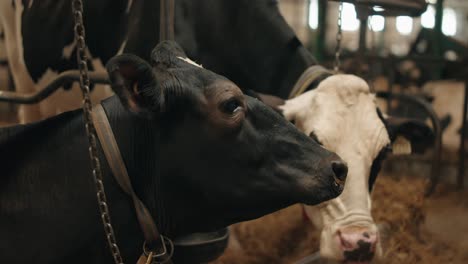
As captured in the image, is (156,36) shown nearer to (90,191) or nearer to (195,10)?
(195,10)

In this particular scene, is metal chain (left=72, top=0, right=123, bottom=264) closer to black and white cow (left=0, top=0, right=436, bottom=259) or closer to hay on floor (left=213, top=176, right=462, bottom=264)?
black and white cow (left=0, top=0, right=436, bottom=259)

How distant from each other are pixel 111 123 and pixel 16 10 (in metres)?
2.06

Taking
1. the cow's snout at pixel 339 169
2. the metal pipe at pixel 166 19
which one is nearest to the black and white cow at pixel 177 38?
the metal pipe at pixel 166 19

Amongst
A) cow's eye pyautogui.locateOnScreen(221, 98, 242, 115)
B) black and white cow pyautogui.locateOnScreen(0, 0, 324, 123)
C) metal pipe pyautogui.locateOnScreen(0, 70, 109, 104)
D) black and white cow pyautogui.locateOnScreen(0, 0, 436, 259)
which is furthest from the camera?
black and white cow pyautogui.locateOnScreen(0, 0, 324, 123)

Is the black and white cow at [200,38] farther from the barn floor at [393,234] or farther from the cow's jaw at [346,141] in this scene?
the barn floor at [393,234]

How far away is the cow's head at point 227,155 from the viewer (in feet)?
5.74

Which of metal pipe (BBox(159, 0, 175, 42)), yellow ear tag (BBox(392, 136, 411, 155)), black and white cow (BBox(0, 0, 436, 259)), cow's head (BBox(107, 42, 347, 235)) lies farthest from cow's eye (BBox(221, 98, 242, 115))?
yellow ear tag (BBox(392, 136, 411, 155))

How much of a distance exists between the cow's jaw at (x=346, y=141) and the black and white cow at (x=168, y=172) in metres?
0.90

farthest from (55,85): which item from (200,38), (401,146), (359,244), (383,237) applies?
(383,237)

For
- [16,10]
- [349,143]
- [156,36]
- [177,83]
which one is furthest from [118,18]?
[177,83]

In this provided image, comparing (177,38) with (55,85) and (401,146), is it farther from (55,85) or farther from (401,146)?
(401,146)

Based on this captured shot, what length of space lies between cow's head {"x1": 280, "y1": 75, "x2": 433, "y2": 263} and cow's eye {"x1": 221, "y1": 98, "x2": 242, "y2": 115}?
3.49 ft

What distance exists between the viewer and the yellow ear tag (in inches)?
127

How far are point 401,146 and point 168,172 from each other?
5.82 feet
